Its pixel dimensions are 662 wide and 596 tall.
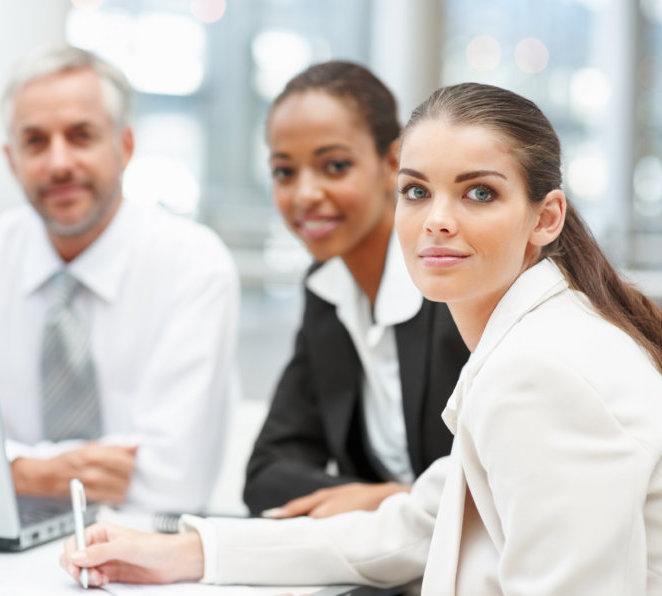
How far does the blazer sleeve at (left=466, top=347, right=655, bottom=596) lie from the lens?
44.9 inches

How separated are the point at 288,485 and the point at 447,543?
2.41 feet

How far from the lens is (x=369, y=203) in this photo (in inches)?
80.4

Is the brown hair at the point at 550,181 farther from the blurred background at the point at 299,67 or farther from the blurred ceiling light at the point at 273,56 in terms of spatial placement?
the blurred ceiling light at the point at 273,56

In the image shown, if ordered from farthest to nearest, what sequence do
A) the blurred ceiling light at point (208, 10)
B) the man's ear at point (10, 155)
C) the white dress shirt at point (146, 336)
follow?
the blurred ceiling light at point (208, 10) → the man's ear at point (10, 155) → the white dress shirt at point (146, 336)

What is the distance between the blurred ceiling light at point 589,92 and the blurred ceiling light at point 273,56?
76.2 inches

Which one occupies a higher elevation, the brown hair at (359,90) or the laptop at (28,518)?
the brown hair at (359,90)

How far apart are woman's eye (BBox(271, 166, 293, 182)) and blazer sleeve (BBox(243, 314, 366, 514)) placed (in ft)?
1.10

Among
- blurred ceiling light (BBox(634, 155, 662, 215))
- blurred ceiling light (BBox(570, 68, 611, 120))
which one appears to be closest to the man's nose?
blurred ceiling light (BBox(570, 68, 611, 120))

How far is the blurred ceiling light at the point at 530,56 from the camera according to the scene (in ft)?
21.0

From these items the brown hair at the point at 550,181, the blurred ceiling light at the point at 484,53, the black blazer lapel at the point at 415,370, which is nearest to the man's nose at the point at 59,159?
the black blazer lapel at the point at 415,370

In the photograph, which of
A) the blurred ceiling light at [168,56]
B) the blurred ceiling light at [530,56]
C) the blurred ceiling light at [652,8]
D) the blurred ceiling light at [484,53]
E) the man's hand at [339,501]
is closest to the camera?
the man's hand at [339,501]

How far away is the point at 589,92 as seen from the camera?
681 centimetres

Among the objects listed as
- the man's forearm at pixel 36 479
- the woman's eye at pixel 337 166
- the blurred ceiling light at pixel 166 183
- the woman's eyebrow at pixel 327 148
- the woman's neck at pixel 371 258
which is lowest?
the man's forearm at pixel 36 479

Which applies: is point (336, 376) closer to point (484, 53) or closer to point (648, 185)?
point (484, 53)
